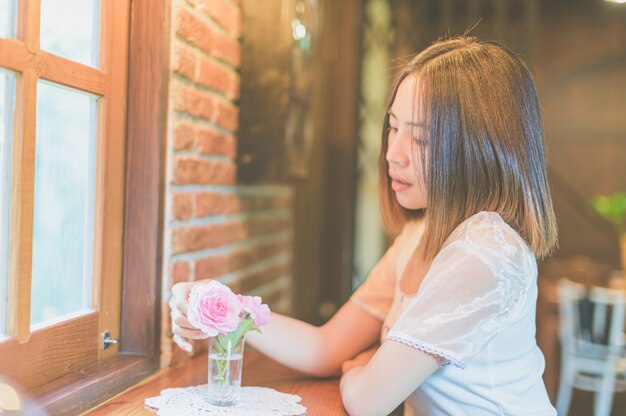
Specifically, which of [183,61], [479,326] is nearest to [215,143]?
[183,61]

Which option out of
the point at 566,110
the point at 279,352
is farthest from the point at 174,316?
the point at 566,110

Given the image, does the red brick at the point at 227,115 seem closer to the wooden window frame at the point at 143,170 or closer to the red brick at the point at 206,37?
the red brick at the point at 206,37

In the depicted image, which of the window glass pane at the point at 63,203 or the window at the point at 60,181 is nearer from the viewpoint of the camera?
the window at the point at 60,181

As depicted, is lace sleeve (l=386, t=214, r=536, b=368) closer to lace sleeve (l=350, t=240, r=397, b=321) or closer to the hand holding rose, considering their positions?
the hand holding rose

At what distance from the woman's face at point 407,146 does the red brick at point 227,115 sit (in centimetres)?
64

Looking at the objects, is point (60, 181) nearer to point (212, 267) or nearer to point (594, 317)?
point (212, 267)

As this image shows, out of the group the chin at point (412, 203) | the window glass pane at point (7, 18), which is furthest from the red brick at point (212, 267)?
the window glass pane at point (7, 18)

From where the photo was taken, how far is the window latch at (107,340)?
156 centimetres

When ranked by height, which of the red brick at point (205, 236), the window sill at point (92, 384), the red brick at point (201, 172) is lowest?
the window sill at point (92, 384)

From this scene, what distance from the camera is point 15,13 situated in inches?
46.6

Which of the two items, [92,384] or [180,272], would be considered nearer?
[92,384]

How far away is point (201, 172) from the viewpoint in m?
1.91

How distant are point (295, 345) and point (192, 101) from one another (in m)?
0.67

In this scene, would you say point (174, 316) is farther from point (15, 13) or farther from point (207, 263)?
point (15, 13)
